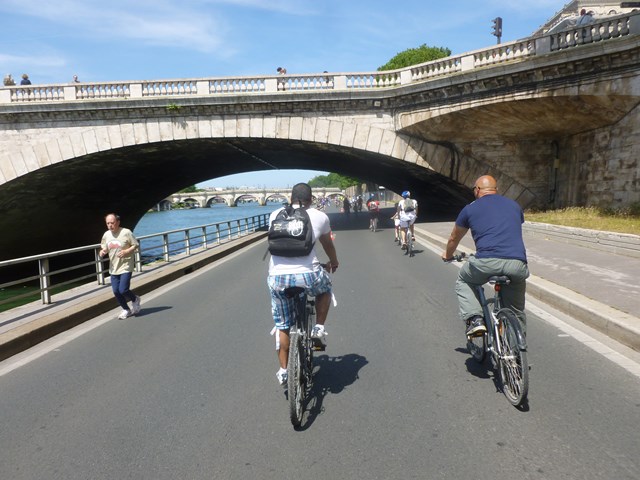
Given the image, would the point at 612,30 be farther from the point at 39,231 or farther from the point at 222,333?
the point at 39,231

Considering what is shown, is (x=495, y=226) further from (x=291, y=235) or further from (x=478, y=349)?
(x=291, y=235)

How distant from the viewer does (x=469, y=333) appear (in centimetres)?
411

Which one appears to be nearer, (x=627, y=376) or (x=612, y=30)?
(x=627, y=376)

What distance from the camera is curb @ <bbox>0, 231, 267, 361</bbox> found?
5.39 metres

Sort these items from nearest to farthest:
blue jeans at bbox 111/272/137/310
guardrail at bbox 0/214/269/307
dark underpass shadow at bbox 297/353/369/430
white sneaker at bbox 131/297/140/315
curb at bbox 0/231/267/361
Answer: dark underpass shadow at bbox 297/353/369/430 → curb at bbox 0/231/267/361 → blue jeans at bbox 111/272/137/310 → white sneaker at bbox 131/297/140/315 → guardrail at bbox 0/214/269/307

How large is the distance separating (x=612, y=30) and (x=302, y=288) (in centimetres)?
1640

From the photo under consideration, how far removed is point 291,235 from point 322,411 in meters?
1.33

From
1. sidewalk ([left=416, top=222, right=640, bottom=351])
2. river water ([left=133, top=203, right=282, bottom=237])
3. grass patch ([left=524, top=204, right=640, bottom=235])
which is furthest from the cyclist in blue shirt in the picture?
river water ([left=133, top=203, right=282, bottom=237])

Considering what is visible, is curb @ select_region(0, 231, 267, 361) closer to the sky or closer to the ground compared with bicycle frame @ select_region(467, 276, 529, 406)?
closer to the ground

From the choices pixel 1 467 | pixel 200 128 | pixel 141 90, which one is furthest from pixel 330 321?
pixel 141 90

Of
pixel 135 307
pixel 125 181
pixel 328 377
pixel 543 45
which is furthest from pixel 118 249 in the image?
pixel 125 181

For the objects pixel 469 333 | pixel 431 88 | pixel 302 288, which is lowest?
pixel 469 333

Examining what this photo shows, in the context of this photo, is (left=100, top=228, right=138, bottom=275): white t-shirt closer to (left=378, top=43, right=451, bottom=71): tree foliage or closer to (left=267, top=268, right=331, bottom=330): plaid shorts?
(left=267, top=268, right=331, bottom=330): plaid shorts

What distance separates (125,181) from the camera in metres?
29.3
